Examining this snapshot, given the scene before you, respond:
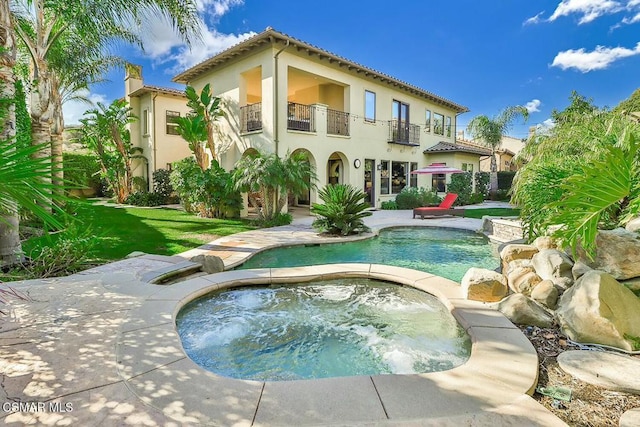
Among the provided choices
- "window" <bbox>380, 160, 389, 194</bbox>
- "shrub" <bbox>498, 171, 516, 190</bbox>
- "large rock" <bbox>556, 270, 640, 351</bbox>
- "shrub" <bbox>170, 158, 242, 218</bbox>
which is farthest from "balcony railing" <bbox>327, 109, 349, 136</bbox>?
"shrub" <bbox>498, 171, 516, 190</bbox>

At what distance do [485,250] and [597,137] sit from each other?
4394mm

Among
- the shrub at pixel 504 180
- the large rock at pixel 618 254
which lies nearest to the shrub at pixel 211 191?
the large rock at pixel 618 254

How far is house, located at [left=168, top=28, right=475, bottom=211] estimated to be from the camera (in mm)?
14602

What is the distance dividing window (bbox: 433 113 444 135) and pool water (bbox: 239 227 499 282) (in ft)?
49.2

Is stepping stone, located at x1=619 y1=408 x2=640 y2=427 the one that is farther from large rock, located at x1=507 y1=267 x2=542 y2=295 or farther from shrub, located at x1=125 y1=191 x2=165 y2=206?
shrub, located at x1=125 y1=191 x2=165 y2=206

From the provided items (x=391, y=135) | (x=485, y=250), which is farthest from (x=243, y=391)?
(x=391, y=135)

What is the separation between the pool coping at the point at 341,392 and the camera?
7.89 ft

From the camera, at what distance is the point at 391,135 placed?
2044 centimetres

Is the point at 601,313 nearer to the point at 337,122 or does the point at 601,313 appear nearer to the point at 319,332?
the point at 319,332

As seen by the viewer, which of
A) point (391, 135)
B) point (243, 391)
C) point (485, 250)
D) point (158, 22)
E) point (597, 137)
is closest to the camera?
point (243, 391)

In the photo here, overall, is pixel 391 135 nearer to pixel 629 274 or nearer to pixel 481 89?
pixel 629 274

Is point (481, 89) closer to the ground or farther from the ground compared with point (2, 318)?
farther from the ground

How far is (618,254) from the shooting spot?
436 centimetres

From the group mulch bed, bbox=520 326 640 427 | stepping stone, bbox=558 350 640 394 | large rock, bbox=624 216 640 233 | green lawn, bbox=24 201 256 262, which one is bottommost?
mulch bed, bbox=520 326 640 427
